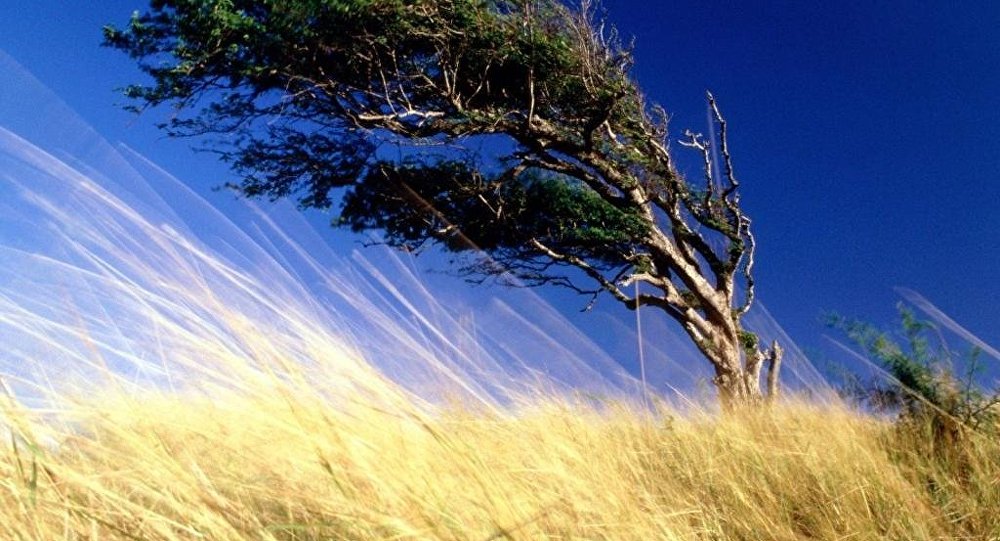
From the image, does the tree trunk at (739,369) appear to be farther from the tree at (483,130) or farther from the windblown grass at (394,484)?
the windblown grass at (394,484)

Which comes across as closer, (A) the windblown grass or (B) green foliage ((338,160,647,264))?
(A) the windblown grass

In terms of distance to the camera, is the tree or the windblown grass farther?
the tree

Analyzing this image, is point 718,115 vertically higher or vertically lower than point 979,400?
higher

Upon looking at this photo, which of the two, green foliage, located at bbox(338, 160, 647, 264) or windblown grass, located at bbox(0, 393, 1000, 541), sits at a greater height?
green foliage, located at bbox(338, 160, 647, 264)

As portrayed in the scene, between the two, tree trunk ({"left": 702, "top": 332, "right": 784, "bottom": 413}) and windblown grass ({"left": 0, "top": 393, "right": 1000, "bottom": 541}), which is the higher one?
tree trunk ({"left": 702, "top": 332, "right": 784, "bottom": 413})

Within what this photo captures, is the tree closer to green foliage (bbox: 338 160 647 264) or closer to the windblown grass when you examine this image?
green foliage (bbox: 338 160 647 264)

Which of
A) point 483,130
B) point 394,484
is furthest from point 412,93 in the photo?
point 394,484

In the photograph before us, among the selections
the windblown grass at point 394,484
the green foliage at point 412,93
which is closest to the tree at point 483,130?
the green foliage at point 412,93

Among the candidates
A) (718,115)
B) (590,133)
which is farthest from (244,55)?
(718,115)

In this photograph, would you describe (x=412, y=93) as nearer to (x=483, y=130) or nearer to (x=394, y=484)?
(x=483, y=130)

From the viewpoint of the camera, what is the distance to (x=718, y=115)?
1089 centimetres

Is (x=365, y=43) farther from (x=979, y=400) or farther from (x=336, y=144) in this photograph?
(x=979, y=400)

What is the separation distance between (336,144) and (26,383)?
925 cm

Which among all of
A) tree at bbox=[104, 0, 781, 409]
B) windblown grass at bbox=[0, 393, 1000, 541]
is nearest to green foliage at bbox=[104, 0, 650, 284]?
tree at bbox=[104, 0, 781, 409]
